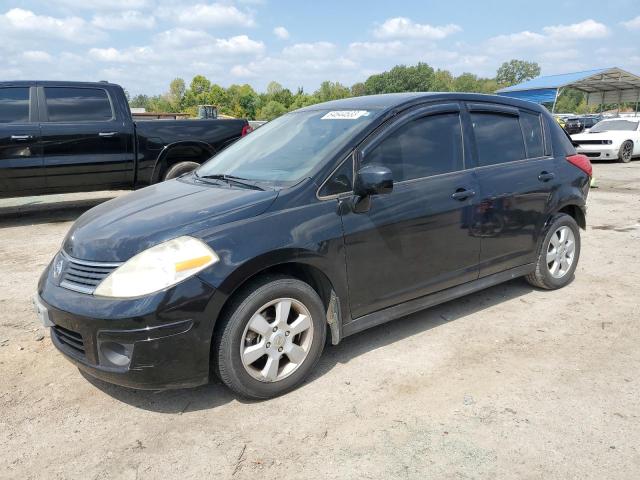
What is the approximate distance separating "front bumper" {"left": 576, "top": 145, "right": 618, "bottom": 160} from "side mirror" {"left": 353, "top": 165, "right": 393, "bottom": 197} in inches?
587

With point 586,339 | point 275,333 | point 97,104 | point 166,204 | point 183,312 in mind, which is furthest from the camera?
point 97,104

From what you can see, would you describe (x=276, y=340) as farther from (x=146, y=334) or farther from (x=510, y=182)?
(x=510, y=182)

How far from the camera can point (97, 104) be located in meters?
7.89

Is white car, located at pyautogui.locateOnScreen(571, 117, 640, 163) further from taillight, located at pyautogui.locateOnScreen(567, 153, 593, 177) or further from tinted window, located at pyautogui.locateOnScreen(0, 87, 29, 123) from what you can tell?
tinted window, located at pyautogui.locateOnScreen(0, 87, 29, 123)

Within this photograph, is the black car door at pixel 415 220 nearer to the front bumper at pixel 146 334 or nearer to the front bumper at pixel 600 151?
the front bumper at pixel 146 334

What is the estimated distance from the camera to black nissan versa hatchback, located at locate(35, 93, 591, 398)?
8.77 ft

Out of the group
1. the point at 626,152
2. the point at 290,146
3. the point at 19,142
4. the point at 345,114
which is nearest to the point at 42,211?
the point at 19,142

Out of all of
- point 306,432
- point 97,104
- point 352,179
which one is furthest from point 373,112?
point 97,104

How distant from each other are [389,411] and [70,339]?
5.75 feet

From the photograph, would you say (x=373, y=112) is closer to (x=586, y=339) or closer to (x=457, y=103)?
(x=457, y=103)

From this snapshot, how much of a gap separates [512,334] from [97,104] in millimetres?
6772

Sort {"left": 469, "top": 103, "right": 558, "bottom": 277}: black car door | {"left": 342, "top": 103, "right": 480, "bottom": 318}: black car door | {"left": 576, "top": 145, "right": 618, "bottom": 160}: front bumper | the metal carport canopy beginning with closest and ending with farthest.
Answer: {"left": 342, "top": 103, "right": 480, "bottom": 318}: black car door → {"left": 469, "top": 103, "right": 558, "bottom": 277}: black car door → {"left": 576, "top": 145, "right": 618, "bottom": 160}: front bumper → the metal carport canopy

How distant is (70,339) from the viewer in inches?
111

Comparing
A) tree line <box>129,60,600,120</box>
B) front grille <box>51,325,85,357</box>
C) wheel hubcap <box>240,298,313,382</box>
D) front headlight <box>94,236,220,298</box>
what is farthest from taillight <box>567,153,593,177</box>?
tree line <box>129,60,600,120</box>
